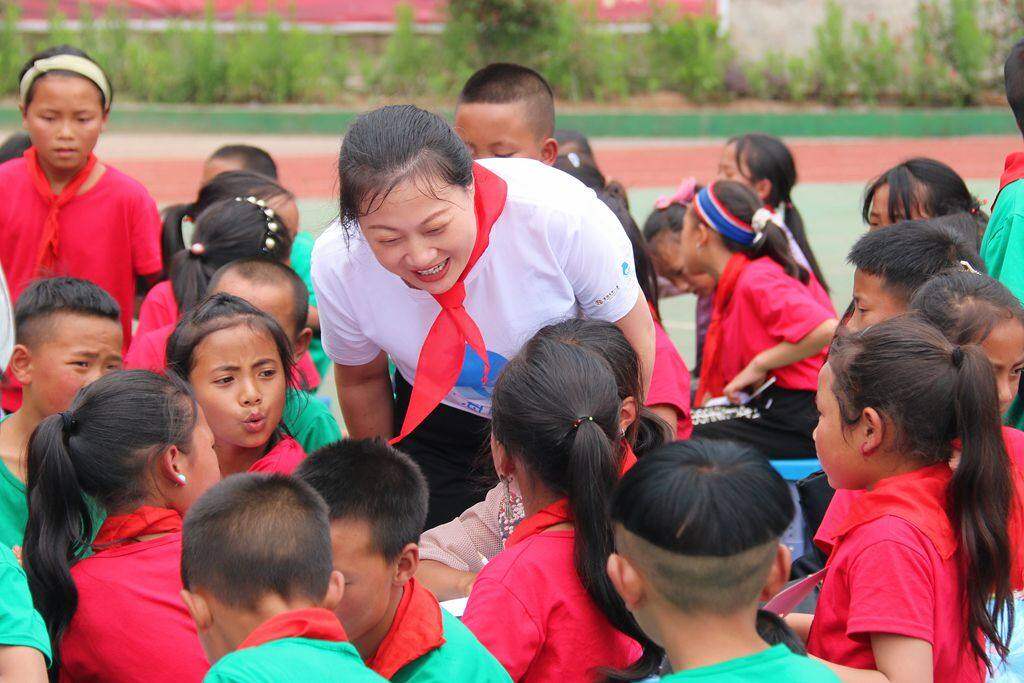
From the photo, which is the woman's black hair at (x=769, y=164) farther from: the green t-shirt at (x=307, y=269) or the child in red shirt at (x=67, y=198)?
the child in red shirt at (x=67, y=198)

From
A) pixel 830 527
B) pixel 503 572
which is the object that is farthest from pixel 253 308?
pixel 830 527

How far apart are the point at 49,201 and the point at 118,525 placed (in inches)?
92.3

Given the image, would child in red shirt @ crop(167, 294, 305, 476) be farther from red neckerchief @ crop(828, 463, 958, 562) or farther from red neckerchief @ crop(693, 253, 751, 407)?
red neckerchief @ crop(693, 253, 751, 407)

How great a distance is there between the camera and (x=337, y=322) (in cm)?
293

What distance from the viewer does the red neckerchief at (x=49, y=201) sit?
4.29 metres

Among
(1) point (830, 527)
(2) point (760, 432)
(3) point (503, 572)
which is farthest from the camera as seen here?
(2) point (760, 432)

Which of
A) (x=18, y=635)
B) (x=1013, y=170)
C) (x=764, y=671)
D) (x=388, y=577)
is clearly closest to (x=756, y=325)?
(x=1013, y=170)

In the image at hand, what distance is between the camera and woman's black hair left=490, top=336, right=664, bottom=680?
2162 mm

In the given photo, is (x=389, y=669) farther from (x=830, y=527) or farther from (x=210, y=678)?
(x=830, y=527)

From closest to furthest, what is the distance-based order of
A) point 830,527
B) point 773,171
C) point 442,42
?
point 830,527, point 773,171, point 442,42

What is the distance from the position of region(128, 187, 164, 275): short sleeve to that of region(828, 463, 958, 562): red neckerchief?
3.04 m

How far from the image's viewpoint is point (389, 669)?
6.50 ft

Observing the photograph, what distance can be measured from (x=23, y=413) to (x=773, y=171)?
341cm

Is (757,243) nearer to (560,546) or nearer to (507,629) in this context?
(560,546)
